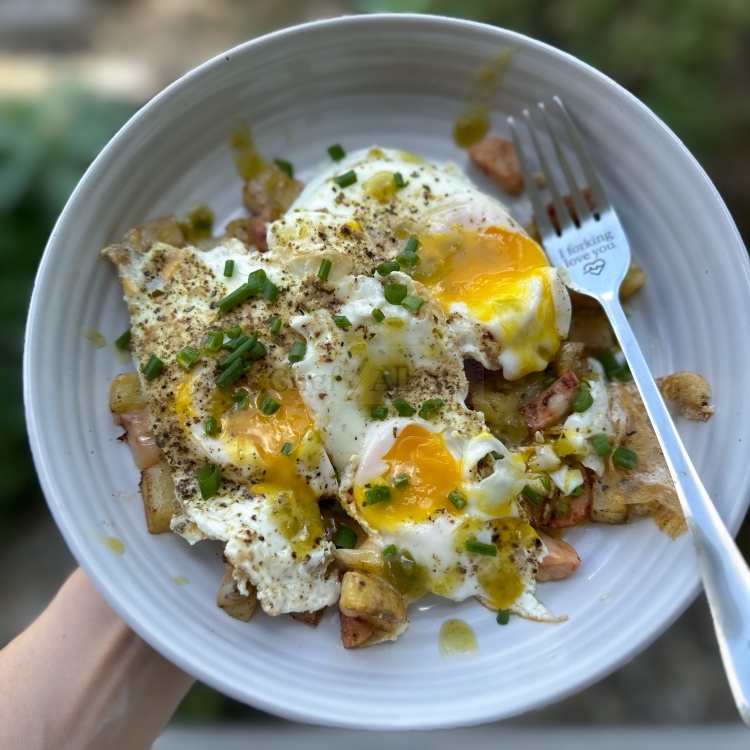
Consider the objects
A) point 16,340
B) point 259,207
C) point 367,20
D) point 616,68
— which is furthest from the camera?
point 16,340

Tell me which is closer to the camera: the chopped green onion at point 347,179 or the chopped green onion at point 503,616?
the chopped green onion at point 503,616

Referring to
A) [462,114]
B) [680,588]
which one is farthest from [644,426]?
[462,114]

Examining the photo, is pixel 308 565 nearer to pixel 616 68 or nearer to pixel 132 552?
pixel 132 552

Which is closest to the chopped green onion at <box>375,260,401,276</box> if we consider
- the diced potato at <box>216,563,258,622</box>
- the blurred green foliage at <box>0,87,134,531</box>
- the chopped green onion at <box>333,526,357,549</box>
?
the chopped green onion at <box>333,526,357,549</box>

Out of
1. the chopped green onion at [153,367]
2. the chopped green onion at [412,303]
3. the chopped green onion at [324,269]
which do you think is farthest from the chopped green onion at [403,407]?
the chopped green onion at [153,367]

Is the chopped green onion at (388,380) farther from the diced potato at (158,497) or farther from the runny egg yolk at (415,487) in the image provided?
the diced potato at (158,497)

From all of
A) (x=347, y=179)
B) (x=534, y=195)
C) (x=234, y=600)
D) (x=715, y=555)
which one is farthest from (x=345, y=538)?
(x=534, y=195)
